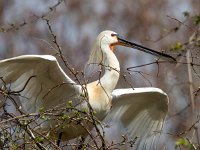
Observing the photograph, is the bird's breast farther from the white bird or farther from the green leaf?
the green leaf

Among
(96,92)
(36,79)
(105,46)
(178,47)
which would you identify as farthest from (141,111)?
(178,47)

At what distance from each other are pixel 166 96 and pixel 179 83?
299 cm

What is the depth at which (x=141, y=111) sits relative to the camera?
822 centimetres

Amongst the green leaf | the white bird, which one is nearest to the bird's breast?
the white bird

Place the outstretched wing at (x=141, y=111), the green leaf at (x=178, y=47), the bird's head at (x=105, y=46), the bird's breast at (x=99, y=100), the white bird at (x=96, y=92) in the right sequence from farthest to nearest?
the outstretched wing at (x=141, y=111) → the bird's head at (x=105, y=46) → the bird's breast at (x=99, y=100) → the white bird at (x=96, y=92) → the green leaf at (x=178, y=47)

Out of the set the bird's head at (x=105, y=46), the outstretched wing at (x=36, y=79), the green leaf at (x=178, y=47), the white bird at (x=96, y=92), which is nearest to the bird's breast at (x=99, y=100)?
the white bird at (x=96, y=92)

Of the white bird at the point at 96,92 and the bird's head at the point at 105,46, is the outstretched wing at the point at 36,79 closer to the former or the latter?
the white bird at the point at 96,92

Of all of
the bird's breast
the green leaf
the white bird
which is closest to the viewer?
the green leaf

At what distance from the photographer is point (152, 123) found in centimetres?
817

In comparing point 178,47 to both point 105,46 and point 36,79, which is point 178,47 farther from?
point 105,46

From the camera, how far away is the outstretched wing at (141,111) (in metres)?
7.97

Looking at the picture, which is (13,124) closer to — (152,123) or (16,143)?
(16,143)

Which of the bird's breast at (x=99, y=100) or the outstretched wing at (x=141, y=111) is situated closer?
the bird's breast at (x=99, y=100)

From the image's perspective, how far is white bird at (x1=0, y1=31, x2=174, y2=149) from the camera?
6805 millimetres
